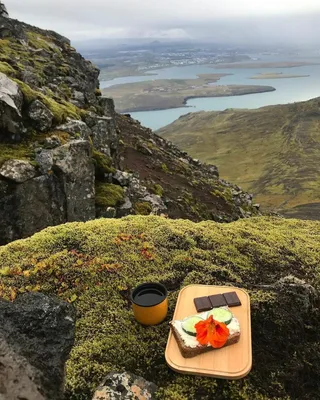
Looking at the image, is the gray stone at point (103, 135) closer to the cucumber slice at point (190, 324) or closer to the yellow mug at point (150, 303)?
the yellow mug at point (150, 303)

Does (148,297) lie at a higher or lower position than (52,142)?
lower

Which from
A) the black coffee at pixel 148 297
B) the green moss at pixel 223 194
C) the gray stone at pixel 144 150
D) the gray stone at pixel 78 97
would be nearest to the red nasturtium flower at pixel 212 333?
the black coffee at pixel 148 297

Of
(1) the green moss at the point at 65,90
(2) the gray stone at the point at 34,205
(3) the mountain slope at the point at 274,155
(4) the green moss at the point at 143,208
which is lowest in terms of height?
(3) the mountain slope at the point at 274,155

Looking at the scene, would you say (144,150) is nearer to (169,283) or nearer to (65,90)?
Result: (65,90)

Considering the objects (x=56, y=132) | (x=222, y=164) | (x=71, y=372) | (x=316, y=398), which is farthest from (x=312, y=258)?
(x=222, y=164)

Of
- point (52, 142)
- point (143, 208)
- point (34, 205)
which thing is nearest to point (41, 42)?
point (143, 208)
